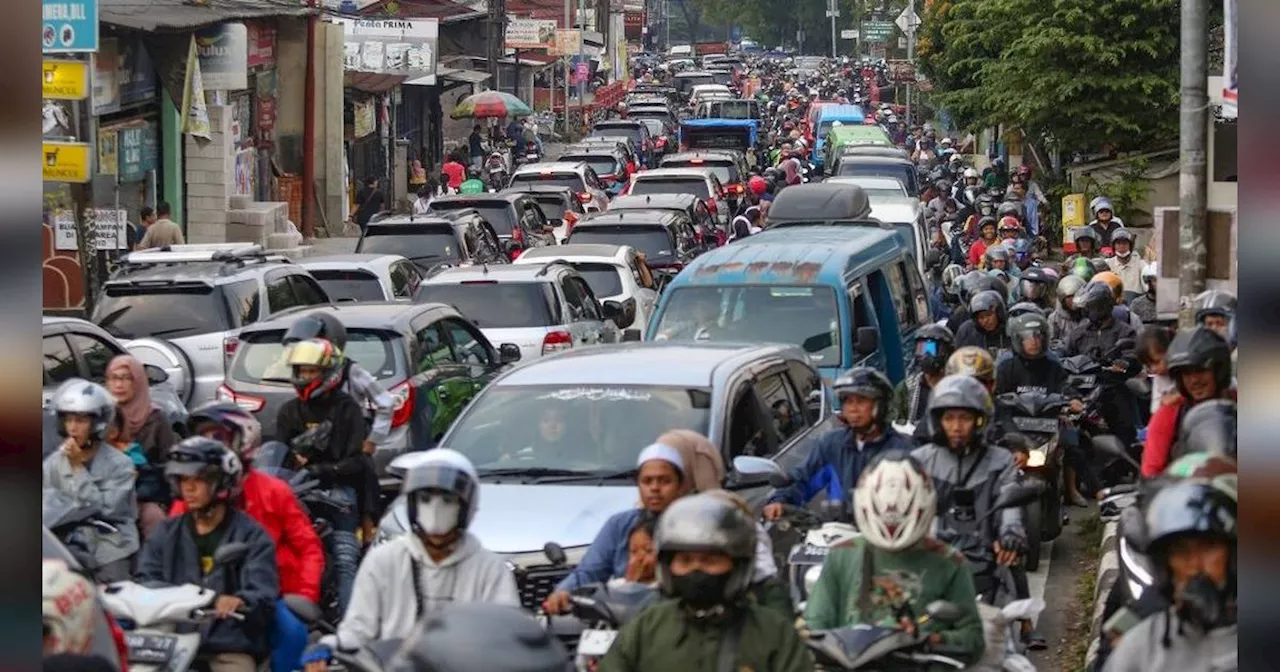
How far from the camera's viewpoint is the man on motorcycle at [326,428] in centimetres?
1088

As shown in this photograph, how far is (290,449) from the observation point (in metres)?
10.9

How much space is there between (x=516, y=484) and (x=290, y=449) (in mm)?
1312

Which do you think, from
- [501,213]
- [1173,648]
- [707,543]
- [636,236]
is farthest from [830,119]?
[1173,648]

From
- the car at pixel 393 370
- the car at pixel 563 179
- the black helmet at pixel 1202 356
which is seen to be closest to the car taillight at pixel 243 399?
the car at pixel 393 370

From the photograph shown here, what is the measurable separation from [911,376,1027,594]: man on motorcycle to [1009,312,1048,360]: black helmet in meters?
3.95

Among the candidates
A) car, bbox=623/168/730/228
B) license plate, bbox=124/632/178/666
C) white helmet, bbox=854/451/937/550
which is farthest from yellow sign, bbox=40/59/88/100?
white helmet, bbox=854/451/937/550

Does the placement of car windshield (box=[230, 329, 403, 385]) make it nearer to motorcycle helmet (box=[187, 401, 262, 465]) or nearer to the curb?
the curb

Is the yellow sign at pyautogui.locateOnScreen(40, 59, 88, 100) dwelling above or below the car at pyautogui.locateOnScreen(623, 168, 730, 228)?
above

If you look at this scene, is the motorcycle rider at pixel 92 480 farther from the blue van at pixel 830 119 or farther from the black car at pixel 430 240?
the blue van at pixel 830 119

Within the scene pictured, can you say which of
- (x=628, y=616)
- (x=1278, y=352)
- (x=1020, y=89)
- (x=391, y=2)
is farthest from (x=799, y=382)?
(x=391, y=2)

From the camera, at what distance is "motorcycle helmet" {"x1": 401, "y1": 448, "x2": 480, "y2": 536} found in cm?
703

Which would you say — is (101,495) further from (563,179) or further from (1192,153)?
(563,179)

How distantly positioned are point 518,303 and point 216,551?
1010 centimetres

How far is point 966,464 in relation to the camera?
31.5ft
